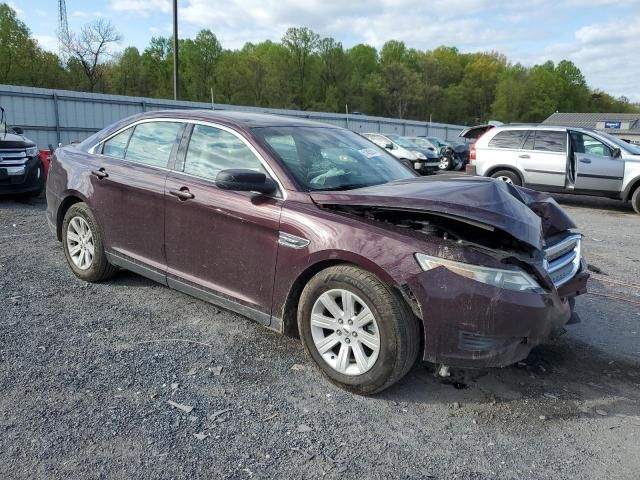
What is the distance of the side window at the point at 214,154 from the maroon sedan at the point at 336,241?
1 centimetres

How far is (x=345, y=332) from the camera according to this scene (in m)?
3.23

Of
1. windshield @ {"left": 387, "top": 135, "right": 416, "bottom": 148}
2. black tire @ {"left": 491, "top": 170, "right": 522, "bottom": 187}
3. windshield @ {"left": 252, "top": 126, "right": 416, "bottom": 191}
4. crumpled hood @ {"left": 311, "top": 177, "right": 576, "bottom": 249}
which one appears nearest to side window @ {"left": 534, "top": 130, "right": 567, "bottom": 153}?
black tire @ {"left": 491, "top": 170, "right": 522, "bottom": 187}

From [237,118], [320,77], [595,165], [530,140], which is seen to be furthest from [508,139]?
[320,77]

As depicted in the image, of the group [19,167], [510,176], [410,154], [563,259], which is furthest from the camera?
[410,154]

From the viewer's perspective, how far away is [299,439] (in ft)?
9.08

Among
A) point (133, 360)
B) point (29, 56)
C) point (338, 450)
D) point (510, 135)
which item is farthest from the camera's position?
point (29, 56)

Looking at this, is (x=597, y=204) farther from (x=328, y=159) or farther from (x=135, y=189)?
(x=135, y=189)

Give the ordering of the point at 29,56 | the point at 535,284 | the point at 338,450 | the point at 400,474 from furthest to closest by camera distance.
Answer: the point at 29,56
the point at 535,284
the point at 338,450
the point at 400,474

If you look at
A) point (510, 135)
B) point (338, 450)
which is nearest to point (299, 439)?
point (338, 450)

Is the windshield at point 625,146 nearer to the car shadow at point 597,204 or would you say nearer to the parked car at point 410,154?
the car shadow at point 597,204

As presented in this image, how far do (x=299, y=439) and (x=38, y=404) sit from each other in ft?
4.87

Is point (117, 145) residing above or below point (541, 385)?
above

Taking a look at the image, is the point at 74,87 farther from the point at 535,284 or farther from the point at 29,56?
the point at 535,284

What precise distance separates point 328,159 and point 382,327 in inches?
59.3
